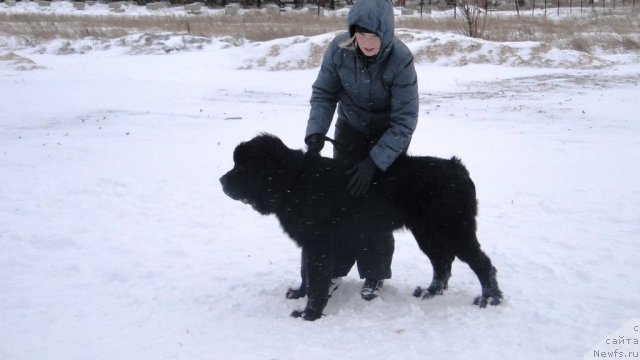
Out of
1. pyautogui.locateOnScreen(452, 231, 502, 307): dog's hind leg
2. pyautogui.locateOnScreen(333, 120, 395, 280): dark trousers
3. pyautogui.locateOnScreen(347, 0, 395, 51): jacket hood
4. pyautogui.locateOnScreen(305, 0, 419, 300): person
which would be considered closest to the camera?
pyautogui.locateOnScreen(347, 0, 395, 51): jacket hood

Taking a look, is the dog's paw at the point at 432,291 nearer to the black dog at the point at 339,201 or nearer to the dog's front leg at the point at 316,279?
the black dog at the point at 339,201

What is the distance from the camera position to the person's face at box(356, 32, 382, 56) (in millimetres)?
3273

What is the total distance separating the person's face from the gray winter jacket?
4 cm

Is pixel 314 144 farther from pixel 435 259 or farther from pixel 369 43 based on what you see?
pixel 435 259

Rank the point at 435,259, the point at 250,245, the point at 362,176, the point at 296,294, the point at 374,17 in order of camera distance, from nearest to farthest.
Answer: the point at 374,17 → the point at 362,176 → the point at 435,259 → the point at 296,294 → the point at 250,245

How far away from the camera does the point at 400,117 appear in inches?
138

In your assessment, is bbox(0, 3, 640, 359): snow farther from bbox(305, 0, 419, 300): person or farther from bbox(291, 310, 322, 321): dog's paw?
bbox(305, 0, 419, 300): person

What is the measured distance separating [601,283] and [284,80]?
16.2 m

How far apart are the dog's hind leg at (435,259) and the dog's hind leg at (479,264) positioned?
123 millimetres

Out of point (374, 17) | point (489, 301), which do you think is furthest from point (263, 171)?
point (489, 301)

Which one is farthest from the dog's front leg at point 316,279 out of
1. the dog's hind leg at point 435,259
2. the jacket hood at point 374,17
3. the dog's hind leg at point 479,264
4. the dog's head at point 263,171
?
the jacket hood at point 374,17

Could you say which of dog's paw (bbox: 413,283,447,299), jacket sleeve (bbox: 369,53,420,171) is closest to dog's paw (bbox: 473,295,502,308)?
dog's paw (bbox: 413,283,447,299)

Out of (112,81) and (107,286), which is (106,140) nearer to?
(107,286)

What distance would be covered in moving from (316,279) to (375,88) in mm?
1398
